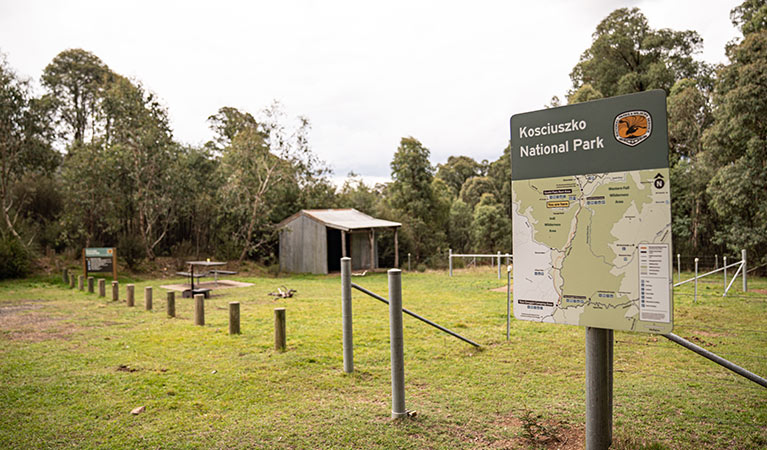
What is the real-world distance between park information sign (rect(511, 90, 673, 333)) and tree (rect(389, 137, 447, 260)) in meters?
25.6

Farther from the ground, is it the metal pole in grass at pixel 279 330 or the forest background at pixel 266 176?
the forest background at pixel 266 176

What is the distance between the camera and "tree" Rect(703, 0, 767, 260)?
16.3 m

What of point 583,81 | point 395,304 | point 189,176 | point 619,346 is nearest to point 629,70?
point 583,81

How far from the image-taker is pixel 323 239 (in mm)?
20625

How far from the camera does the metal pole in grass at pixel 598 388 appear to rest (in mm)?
2959

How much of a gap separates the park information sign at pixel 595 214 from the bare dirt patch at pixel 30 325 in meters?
7.94

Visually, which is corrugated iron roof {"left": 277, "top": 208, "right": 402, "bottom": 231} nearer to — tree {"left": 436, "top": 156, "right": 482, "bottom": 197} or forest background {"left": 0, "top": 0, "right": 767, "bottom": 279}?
forest background {"left": 0, "top": 0, "right": 767, "bottom": 279}

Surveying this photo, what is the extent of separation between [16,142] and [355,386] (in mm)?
20797

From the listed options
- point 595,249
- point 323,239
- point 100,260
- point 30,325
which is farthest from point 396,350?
point 323,239

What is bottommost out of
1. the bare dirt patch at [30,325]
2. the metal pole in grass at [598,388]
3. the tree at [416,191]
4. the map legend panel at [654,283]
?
the bare dirt patch at [30,325]

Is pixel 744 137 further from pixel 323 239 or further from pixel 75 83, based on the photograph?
pixel 75 83

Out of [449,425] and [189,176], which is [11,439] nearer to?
[449,425]

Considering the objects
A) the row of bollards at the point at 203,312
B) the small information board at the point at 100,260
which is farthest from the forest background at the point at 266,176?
the row of bollards at the point at 203,312

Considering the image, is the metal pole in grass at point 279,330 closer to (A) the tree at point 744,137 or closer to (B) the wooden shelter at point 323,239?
(B) the wooden shelter at point 323,239
